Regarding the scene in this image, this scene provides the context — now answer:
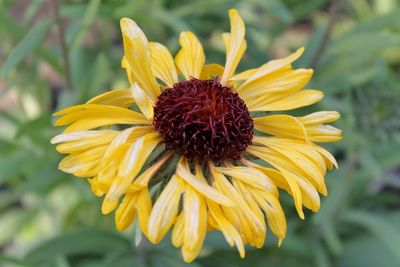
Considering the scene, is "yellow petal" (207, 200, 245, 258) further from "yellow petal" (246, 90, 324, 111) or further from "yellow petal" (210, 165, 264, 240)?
"yellow petal" (246, 90, 324, 111)

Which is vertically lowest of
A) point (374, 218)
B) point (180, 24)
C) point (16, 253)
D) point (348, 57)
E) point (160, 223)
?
point (16, 253)

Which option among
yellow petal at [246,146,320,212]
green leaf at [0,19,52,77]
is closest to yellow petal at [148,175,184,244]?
yellow petal at [246,146,320,212]

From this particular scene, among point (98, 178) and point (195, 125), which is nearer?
point (98, 178)

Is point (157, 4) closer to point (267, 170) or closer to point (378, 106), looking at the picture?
point (378, 106)

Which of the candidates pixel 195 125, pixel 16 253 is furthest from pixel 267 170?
pixel 16 253

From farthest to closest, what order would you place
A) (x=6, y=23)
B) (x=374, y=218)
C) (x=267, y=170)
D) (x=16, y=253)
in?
(x=16, y=253) → (x=374, y=218) → (x=6, y=23) → (x=267, y=170)

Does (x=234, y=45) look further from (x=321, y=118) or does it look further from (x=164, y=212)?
(x=164, y=212)

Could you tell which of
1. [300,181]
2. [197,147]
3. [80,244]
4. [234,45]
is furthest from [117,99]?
[80,244]
